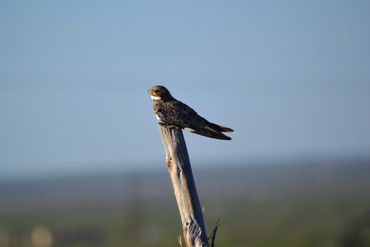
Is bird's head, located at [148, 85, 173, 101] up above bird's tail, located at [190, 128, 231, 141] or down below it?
above

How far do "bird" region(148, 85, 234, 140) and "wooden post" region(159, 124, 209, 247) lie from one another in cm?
79

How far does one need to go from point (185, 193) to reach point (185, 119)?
184 cm

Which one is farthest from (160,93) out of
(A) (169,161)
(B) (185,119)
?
(A) (169,161)

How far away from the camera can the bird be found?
9742 mm

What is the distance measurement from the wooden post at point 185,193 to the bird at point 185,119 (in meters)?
0.79

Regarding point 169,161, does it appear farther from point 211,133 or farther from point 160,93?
point 160,93

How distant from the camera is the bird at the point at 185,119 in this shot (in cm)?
974

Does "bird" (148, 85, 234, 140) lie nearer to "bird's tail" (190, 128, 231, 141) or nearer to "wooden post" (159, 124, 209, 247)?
"bird's tail" (190, 128, 231, 141)

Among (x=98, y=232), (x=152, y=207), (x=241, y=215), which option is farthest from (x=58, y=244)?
(x=152, y=207)

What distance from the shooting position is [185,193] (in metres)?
8.34

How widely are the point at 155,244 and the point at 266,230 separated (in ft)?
54.4

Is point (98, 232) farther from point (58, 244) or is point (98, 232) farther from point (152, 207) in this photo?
point (152, 207)

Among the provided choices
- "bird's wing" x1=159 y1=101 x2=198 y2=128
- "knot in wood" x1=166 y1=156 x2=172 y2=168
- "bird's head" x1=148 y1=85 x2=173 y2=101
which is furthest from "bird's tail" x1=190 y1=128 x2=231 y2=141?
"knot in wood" x1=166 y1=156 x2=172 y2=168

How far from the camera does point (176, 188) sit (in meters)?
8.41
